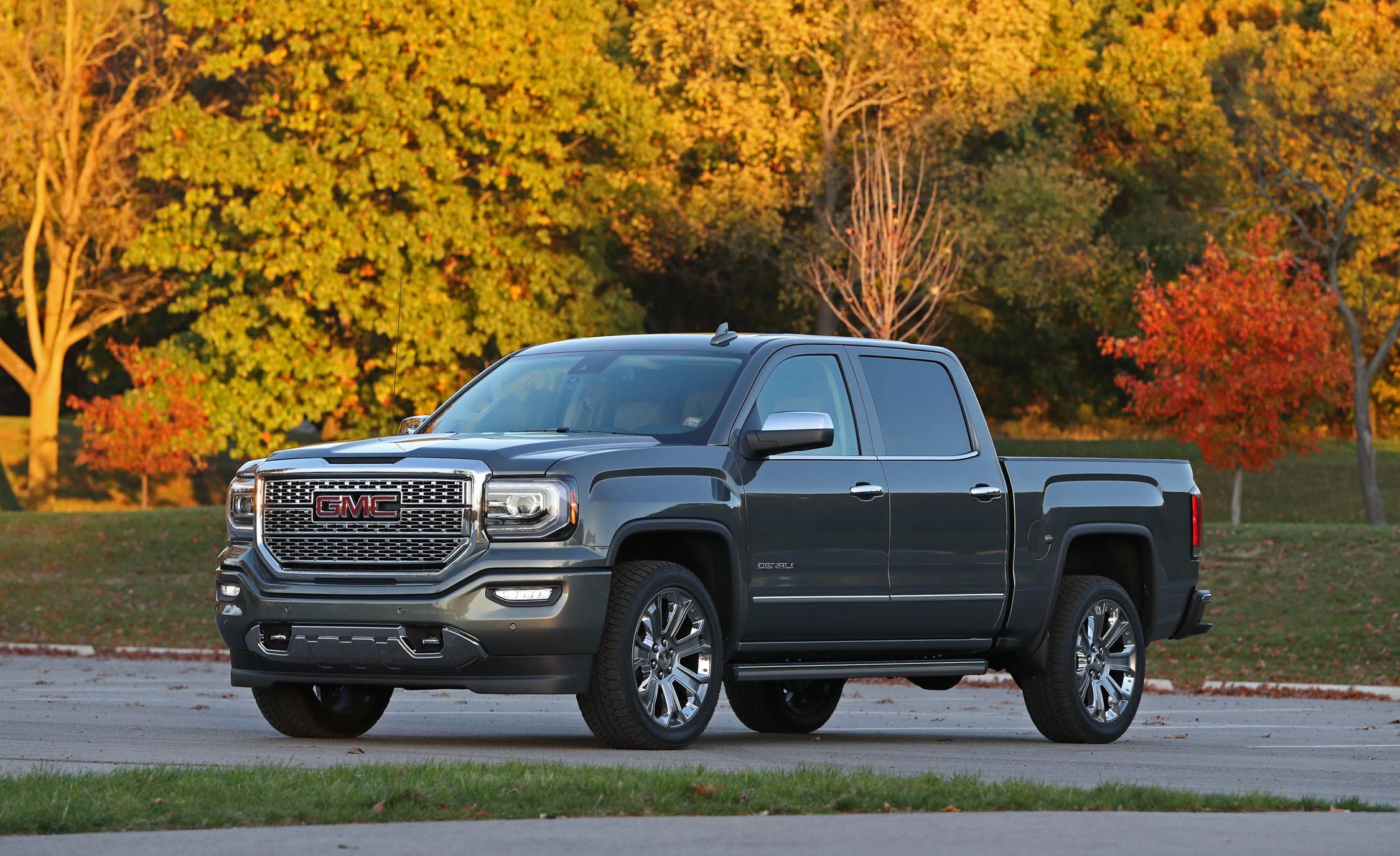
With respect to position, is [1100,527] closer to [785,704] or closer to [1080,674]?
[1080,674]

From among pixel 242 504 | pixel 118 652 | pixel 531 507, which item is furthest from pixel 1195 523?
pixel 118 652

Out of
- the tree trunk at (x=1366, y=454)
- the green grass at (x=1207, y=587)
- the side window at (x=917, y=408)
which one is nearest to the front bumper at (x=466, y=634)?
the side window at (x=917, y=408)

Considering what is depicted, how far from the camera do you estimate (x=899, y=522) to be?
12.2 metres

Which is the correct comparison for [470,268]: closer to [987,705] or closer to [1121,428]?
[1121,428]

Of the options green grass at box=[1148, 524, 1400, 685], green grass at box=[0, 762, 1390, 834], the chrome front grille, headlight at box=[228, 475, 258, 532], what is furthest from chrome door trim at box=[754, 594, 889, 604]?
green grass at box=[1148, 524, 1400, 685]

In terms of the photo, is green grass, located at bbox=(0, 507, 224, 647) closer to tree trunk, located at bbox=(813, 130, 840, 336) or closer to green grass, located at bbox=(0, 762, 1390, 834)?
tree trunk, located at bbox=(813, 130, 840, 336)

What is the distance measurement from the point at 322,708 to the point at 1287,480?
39333 mm

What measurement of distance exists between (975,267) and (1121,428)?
1494cm

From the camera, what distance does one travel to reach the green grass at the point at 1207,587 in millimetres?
22641

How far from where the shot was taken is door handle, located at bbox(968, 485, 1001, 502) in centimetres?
1259

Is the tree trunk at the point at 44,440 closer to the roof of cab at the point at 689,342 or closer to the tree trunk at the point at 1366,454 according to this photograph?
the tree trunk at the point at 1366,454

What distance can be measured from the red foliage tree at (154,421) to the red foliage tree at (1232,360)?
58.1 ft

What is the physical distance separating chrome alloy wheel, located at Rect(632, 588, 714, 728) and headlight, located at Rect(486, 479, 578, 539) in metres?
0.67

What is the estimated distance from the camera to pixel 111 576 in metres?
30.7
